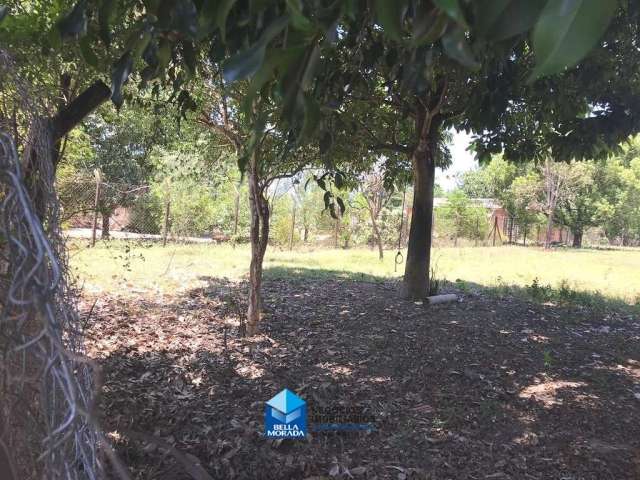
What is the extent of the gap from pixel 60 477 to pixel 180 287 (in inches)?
246

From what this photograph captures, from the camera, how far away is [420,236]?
611 cm

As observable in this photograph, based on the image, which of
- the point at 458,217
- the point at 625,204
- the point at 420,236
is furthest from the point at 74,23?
the point at 625,204

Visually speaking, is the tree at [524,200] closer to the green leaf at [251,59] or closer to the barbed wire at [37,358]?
the green leaf at [251,59]

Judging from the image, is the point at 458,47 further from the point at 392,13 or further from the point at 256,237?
the point at 256,237

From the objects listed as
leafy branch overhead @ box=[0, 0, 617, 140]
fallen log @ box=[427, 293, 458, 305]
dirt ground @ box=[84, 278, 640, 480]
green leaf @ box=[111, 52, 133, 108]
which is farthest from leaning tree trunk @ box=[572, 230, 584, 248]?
green leaf @ box=[111, 52, 133, 108]

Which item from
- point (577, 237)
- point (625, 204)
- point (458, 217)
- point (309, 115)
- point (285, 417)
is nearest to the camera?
point (309, 115)

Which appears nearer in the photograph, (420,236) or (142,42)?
(142,42)

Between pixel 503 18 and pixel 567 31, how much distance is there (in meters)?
0.12

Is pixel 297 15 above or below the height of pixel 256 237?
above

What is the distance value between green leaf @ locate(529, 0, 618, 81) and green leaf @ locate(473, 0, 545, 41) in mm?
81

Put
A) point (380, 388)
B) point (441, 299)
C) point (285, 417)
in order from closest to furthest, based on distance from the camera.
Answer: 1. point (285, 417)
2. point (380, 388)
3. point (441, 299)

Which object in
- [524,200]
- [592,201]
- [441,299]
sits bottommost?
[441,299]

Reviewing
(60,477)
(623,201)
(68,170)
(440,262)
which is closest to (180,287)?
(68,170)

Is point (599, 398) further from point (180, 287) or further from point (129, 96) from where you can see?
point (180, 287)
